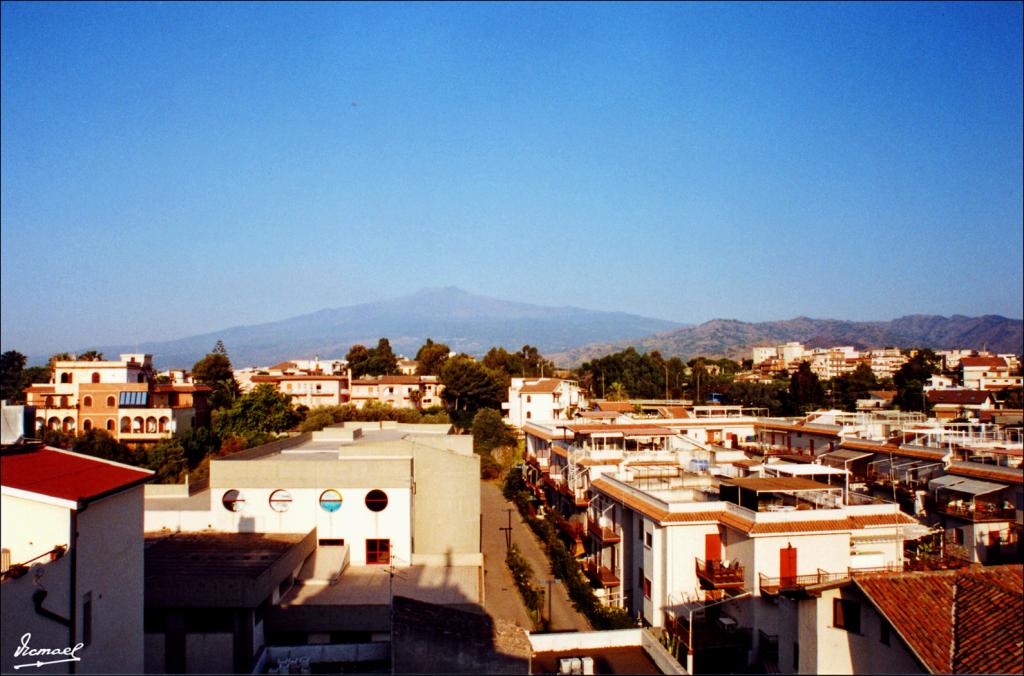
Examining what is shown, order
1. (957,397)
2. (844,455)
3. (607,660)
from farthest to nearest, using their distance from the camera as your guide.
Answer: (957,397)
(844,455)
(607,660)

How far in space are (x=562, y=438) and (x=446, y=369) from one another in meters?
30.2

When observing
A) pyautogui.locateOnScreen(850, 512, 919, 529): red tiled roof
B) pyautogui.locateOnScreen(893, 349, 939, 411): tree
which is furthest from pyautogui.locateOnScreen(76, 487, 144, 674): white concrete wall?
pyautogui.locateOnScreen(893, 349, 939, 411): tree

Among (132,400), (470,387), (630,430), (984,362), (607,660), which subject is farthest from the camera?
(984,362)

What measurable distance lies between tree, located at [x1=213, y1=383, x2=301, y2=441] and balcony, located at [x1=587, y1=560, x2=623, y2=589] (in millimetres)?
30097

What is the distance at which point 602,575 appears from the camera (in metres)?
19.3

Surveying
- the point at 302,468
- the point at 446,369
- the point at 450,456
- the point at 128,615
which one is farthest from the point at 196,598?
the point at 446,369

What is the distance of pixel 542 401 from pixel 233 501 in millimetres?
32335

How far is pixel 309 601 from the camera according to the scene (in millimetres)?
16359

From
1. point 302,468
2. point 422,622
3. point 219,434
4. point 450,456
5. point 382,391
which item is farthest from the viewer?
point 382,391

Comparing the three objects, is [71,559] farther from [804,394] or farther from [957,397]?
[804,394]

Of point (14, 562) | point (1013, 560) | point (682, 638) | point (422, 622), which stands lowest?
point (682, 638)

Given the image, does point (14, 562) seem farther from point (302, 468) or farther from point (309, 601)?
point (302, 468)

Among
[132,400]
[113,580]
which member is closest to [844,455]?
[113,580]

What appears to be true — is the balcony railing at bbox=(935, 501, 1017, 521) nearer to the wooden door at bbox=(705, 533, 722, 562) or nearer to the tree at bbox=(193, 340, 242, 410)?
the wooden door at bbox=(705, 533, 722, 562)
